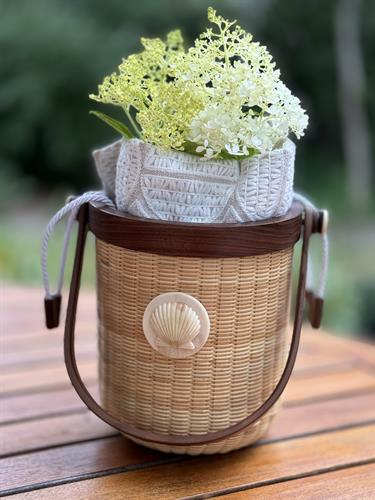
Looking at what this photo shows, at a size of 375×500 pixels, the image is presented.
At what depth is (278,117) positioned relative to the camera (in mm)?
849

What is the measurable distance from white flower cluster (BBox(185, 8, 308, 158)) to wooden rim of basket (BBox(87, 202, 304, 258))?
0.09 m

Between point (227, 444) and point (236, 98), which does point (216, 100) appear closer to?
point (236, 98)

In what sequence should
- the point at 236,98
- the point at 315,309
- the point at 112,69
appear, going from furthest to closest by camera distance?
the point at 112,69
the point at 315,309
the point at 236,98

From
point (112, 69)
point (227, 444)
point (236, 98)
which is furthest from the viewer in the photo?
point (112, 69)

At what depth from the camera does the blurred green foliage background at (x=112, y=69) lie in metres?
6.11

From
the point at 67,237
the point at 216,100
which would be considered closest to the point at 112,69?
the point at 67,237

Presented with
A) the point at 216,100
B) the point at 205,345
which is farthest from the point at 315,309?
the point at 216,100

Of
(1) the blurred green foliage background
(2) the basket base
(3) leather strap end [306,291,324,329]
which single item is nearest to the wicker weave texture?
(2) the basket base

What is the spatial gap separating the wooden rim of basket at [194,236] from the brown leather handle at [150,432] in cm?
6

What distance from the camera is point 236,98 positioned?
0.82m

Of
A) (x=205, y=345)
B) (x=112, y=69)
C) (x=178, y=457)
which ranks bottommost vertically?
(x=178, y=457)

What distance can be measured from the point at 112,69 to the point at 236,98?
18.8 ft

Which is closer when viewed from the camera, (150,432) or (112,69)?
(150,432)

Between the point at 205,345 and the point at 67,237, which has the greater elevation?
the point at 67,237
